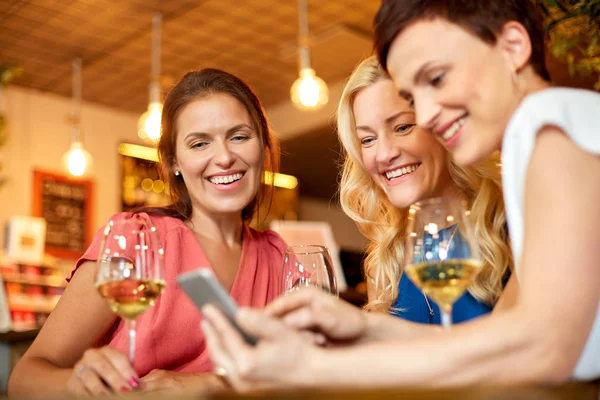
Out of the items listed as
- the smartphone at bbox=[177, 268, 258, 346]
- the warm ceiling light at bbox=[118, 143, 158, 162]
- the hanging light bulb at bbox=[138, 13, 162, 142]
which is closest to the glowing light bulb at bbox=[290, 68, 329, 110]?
the hanging light bulb at bbox=[138, 13, 162, 142]

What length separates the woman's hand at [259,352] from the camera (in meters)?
0.92

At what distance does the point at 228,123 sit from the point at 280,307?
1031mm

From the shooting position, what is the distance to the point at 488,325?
0.95 meters

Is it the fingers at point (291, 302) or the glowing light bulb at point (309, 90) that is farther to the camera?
the glowing light bulb at point (309, 90)

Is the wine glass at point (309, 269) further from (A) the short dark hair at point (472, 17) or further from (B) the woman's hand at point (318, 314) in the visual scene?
(A) the short dark hair at point (472, 17)

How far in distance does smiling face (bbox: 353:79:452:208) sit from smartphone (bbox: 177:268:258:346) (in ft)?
3.43

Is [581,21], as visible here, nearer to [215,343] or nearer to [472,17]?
[472,17]

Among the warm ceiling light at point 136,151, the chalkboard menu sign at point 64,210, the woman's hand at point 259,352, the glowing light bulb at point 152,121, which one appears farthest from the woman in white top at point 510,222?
the warm ceiling light at point 136,151

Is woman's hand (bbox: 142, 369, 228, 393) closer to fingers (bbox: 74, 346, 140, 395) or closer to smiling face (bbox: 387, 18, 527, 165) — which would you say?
fingers (bbox: 74, 346, 140, 395)

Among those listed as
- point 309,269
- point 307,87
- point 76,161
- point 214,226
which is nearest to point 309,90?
point 307,87

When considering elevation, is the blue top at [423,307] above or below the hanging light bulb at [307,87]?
below

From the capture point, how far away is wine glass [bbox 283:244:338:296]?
4.81ft

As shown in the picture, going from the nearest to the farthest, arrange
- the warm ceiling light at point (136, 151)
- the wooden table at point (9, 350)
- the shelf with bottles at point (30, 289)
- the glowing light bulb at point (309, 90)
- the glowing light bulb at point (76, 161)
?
the wooden table at point (9, 350) < the glowing light bulb at point (309, 90) < the shelf with bottles at point (30, 289) < the glowing light bulb at point (76, 161) < the warm ceiling light at point (136, 151)

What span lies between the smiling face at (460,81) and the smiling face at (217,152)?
0.89 meters
